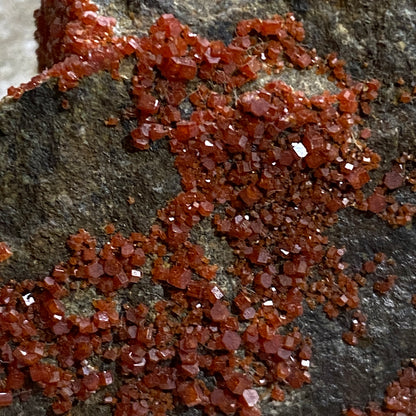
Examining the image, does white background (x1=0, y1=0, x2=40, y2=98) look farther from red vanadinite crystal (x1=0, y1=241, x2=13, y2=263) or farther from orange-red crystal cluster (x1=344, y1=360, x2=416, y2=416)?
orange-red crystal cluster (x1=344, y1=360, x2=416, y2=416)

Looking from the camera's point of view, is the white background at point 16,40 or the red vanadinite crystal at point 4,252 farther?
the white background at point 16,40

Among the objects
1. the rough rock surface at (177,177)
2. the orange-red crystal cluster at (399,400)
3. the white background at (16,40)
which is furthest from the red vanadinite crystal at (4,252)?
the white background at (16,40)

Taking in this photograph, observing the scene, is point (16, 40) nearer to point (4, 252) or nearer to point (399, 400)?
point (4, 252)

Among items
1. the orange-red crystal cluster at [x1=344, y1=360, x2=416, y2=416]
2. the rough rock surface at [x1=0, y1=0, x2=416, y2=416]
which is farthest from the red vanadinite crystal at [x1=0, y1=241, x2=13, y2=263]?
the orange-red crystal cluster at [x1=344, y1=360, x2=416, y2=416]

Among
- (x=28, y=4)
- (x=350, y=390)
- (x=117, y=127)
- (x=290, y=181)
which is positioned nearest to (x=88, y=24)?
(x=117, y=127)

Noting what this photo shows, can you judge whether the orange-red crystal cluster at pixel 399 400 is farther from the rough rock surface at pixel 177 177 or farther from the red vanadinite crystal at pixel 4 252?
the red vanadinite crystal at pixel 4 252

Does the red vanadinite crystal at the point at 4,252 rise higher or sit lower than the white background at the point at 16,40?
higher

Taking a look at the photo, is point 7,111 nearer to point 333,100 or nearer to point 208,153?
point 208,153
